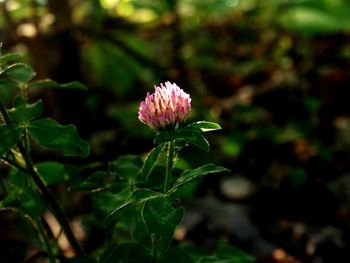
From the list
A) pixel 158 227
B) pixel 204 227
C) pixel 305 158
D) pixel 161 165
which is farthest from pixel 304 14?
pixel 158 227

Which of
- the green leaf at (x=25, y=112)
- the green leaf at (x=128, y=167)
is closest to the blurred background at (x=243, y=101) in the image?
the green leaf at (x=128, y=167)

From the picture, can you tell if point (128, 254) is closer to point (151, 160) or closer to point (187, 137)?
point (151, 160)

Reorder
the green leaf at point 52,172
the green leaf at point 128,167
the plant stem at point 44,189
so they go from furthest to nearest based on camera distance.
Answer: the green leaf at point 52,172 → the green leaf at point 128,167 → the plant stem at point 44,189

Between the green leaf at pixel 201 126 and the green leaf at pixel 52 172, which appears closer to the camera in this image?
the green leaf at pixel 201 126

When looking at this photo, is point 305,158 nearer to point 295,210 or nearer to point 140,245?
point 295,210

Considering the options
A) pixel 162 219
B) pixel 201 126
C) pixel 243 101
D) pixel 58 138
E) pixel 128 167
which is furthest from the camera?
pixel 243 101

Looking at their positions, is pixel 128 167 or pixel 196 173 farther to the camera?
pixel 128 167

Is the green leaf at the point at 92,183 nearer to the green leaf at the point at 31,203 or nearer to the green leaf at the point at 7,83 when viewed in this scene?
the green leaf at the point at 31,203

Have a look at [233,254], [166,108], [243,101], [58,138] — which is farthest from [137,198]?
[243,101]
